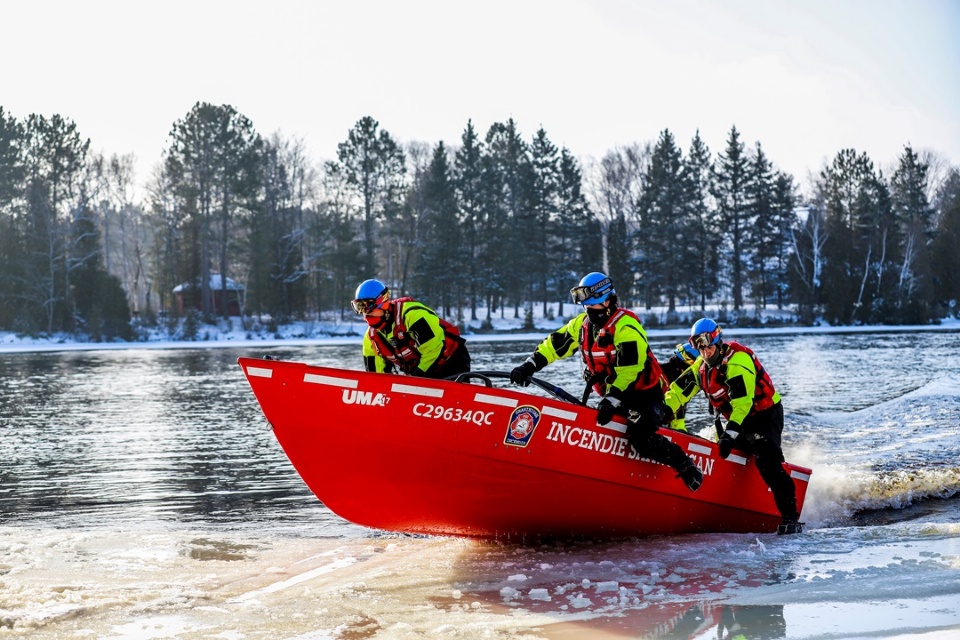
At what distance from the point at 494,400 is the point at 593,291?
3.63 ft

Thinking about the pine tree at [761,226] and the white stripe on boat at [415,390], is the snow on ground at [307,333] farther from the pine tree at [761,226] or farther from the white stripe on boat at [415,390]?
the white stripe on boat at [415,390]

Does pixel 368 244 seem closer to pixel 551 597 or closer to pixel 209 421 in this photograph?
pixel 209 421

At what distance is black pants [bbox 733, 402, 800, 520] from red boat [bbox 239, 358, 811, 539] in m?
0.56

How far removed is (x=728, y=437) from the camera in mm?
8234

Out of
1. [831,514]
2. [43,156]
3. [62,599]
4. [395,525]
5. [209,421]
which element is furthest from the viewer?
[43,156]

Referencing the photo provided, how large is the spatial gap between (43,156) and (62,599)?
49952mm

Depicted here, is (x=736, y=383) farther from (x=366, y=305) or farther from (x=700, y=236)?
(x=700, y=236)

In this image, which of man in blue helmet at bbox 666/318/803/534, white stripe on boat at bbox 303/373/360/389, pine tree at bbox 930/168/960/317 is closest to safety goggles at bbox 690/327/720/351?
man in blue helmet at bbox 666/318/803/534

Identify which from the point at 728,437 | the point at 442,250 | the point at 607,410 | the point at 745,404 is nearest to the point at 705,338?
the point at 745,404

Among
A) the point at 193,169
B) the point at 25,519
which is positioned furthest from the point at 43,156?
the point at 25,519

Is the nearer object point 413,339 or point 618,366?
point 618,366

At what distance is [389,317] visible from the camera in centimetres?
793

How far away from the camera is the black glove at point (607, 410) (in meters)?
7.44

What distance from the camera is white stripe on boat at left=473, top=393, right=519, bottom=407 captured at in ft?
23.2
